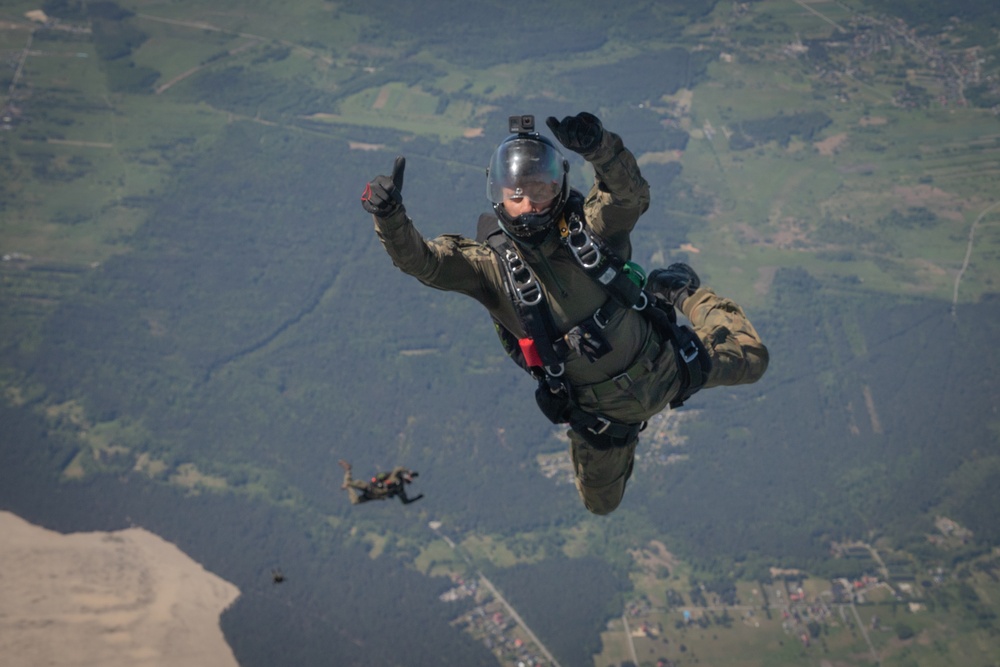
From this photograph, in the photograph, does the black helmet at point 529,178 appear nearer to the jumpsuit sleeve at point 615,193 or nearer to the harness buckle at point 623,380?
the jumpsuit sleeve at point 615,193

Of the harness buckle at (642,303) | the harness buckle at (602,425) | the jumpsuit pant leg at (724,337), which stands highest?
the harness buckle at (642,303)

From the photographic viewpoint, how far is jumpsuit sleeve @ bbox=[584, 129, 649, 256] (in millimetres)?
14453

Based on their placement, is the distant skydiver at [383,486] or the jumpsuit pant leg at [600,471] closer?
the jumpsuit pant leg at [600,471]

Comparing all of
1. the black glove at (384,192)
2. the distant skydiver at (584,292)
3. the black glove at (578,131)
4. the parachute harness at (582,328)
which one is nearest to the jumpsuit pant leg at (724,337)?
the distant skydiver at (584,292)

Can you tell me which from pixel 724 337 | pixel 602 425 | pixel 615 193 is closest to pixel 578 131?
pixel 615 193

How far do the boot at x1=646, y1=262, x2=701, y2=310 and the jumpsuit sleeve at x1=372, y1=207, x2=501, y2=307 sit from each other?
3.08 m

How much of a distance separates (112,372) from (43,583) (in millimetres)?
55713

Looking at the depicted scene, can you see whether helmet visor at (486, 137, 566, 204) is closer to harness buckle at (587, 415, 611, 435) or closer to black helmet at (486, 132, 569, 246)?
black helmet at (486, 132, 569, 246)

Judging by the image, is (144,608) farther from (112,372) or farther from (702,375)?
(702,375)

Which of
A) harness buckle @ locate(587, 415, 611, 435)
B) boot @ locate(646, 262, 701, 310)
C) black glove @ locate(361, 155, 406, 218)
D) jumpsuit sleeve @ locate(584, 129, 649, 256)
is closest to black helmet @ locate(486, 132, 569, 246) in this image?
jumpsuit sleeve @ locate(584, 129, 649, 256)

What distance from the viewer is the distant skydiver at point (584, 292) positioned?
14.5 metres

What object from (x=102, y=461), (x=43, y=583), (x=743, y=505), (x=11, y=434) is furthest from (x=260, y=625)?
(x=743, y=505)

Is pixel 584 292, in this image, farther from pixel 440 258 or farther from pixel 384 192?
pixel 384 192

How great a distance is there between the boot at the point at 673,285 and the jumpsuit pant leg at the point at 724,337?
27 centimetres
